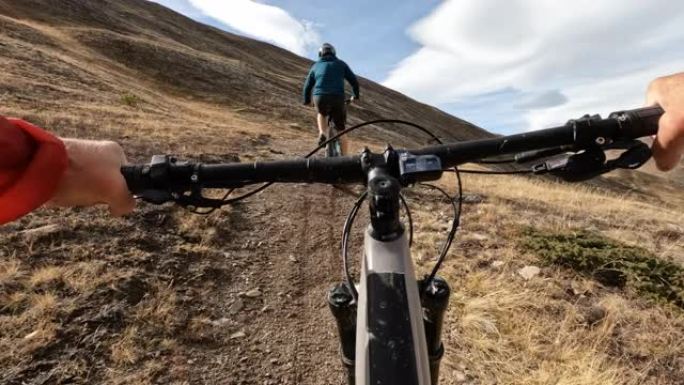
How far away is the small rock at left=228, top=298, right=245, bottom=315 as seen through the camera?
510 cm

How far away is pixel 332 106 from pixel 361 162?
8.78 meters

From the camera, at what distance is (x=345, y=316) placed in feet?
6.73

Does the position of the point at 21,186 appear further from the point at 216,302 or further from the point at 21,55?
the point at 21,55

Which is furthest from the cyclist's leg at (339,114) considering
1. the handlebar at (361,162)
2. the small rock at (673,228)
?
the handlebar at (361,162)

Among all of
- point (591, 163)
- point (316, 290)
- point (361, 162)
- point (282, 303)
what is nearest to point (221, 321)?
point (282, 303)

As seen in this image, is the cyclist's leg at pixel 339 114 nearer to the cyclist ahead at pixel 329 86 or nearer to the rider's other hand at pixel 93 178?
the cyclist ahead at pixel 329 86

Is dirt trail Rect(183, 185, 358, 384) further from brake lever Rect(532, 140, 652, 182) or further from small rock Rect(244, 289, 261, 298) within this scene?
brake lever Rect(532, 140, 652, 182)

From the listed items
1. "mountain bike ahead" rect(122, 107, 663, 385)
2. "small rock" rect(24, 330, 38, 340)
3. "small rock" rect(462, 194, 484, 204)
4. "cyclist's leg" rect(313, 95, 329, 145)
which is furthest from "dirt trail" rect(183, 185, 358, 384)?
"cyclist's leg" rect(313, 95, 329, 145)

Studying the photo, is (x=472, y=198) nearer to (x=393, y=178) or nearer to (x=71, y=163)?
(x=393, y=178)

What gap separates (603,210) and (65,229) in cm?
1025

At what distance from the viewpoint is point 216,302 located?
17.0 feet

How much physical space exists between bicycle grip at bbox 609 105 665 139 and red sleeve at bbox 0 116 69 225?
2.28 m

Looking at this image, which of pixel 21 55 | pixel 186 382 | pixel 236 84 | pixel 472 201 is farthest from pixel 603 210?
pixel 236 84

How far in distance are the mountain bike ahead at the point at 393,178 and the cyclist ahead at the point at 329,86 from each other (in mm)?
8503
